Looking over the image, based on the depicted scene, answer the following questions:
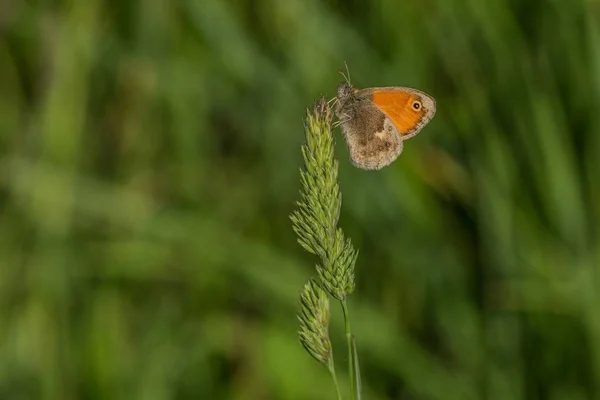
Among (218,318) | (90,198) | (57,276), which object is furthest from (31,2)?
(218,318)

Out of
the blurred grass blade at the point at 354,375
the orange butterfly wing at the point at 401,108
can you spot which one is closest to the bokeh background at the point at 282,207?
the orange butterfly wing at the point at 401,108

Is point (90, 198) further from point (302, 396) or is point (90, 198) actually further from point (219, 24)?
point (302, 396)

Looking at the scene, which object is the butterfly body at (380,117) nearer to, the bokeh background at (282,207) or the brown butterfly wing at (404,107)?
the brown butterfly wing at (404,107)

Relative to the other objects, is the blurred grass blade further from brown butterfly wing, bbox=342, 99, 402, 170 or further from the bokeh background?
the bokeh background

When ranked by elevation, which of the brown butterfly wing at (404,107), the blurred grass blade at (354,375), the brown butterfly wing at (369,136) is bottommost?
the blurred grass blade at (354,375)

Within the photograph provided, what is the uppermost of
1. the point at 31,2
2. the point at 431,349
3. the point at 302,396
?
the point at 31,2

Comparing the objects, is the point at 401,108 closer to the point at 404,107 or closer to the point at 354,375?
the point at 404,107

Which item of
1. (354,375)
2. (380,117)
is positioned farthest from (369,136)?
(354,375)
